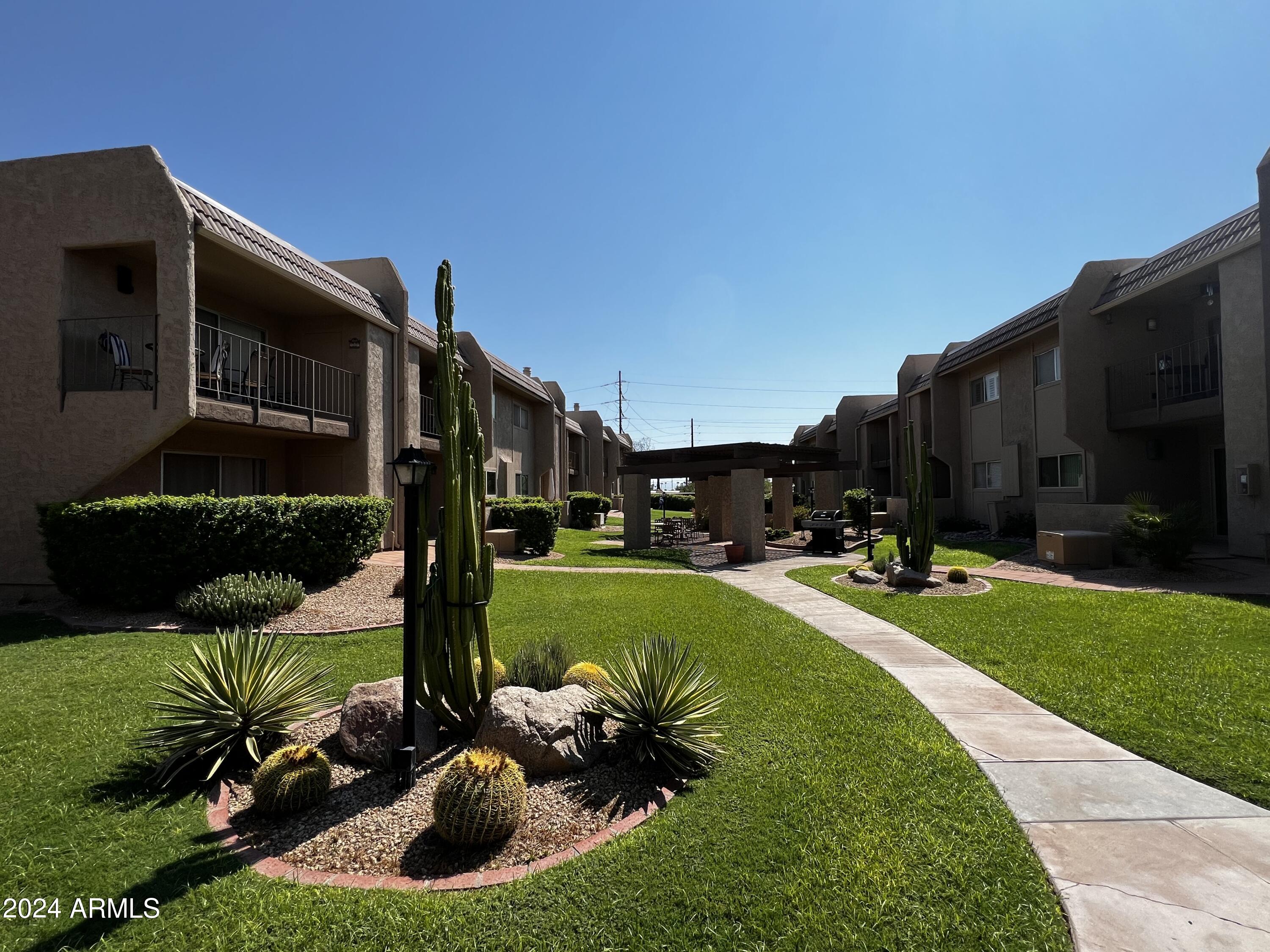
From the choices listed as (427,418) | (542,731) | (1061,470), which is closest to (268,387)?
(427,418)

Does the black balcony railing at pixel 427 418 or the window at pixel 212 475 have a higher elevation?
the black balcony railing at pixel 427 418

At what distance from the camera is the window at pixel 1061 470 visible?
58.7 ft

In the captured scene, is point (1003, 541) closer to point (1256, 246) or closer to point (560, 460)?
point (1256, 246)

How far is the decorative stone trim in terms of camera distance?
10.2 ft

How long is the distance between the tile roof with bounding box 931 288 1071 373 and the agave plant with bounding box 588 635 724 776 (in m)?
18.2

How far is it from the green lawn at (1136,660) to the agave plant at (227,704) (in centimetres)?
646

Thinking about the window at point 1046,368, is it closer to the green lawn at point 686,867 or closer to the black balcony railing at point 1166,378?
the black balcony railing at point 1166,378

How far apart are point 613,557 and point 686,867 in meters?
14.4

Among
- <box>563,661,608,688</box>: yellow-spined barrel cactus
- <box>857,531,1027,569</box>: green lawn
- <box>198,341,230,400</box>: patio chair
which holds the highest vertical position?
<box>198,341,230,400</box>: patio chair

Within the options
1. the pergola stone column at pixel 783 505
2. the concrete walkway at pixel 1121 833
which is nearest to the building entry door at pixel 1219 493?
the pergola stone column at pixel 783 505

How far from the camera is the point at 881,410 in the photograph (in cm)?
3241

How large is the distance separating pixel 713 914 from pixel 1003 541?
65.8ft

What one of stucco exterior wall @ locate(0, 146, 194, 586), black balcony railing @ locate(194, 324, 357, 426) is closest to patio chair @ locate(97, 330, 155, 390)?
stucco exterior wall @ locate(0, 146, 194, 586)

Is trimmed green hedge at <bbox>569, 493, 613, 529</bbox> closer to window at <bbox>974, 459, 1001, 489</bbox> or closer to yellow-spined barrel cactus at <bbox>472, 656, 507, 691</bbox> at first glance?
window at <bbox>974, 459, 1001, 489</bbox>
